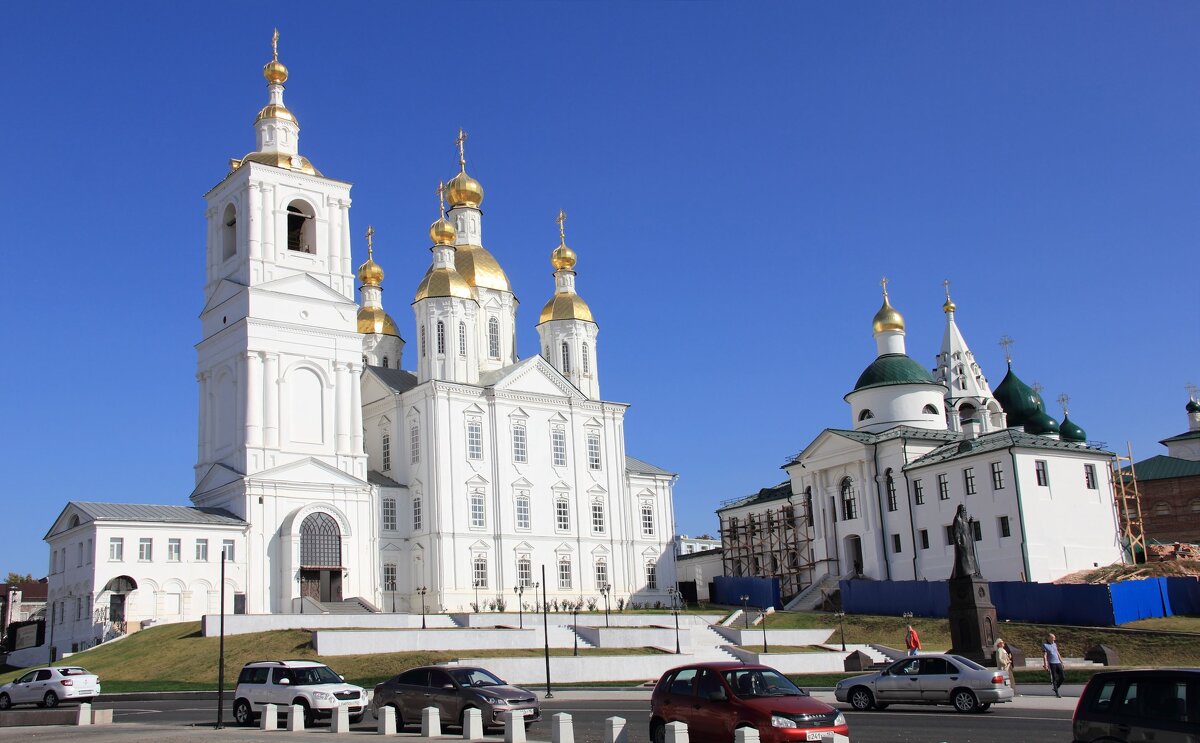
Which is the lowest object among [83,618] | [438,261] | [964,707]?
[964,707]

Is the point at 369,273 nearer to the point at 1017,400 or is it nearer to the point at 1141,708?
the point at 1017,400

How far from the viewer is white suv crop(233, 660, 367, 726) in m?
23.0

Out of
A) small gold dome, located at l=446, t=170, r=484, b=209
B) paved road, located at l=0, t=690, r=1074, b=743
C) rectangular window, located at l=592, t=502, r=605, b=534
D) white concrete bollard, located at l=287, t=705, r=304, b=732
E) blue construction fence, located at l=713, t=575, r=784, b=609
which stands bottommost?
paved road, located at l=0, t=690, r=1074, b=743

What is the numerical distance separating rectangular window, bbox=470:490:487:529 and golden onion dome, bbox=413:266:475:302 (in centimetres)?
1037

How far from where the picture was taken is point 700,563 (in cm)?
7481

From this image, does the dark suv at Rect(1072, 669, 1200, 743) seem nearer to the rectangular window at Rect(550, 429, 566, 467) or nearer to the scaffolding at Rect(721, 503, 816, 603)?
the rectangular window at Rect(550, 429, 566, 467)

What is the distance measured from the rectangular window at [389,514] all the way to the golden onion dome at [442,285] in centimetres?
1074

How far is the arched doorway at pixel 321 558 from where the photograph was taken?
165 ft

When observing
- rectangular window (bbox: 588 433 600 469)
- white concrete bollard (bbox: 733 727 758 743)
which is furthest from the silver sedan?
rectangular window (bbox: 588 433 600 469)

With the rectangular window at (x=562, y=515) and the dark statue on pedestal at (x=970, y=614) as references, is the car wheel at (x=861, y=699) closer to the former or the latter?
the dark statue on pedestal at (x=970, y=614)

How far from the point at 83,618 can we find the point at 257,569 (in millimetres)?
6785

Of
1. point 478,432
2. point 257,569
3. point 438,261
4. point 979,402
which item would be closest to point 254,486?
point 257,569

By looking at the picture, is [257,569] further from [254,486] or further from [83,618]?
[83,618]

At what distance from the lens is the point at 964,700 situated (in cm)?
2252
